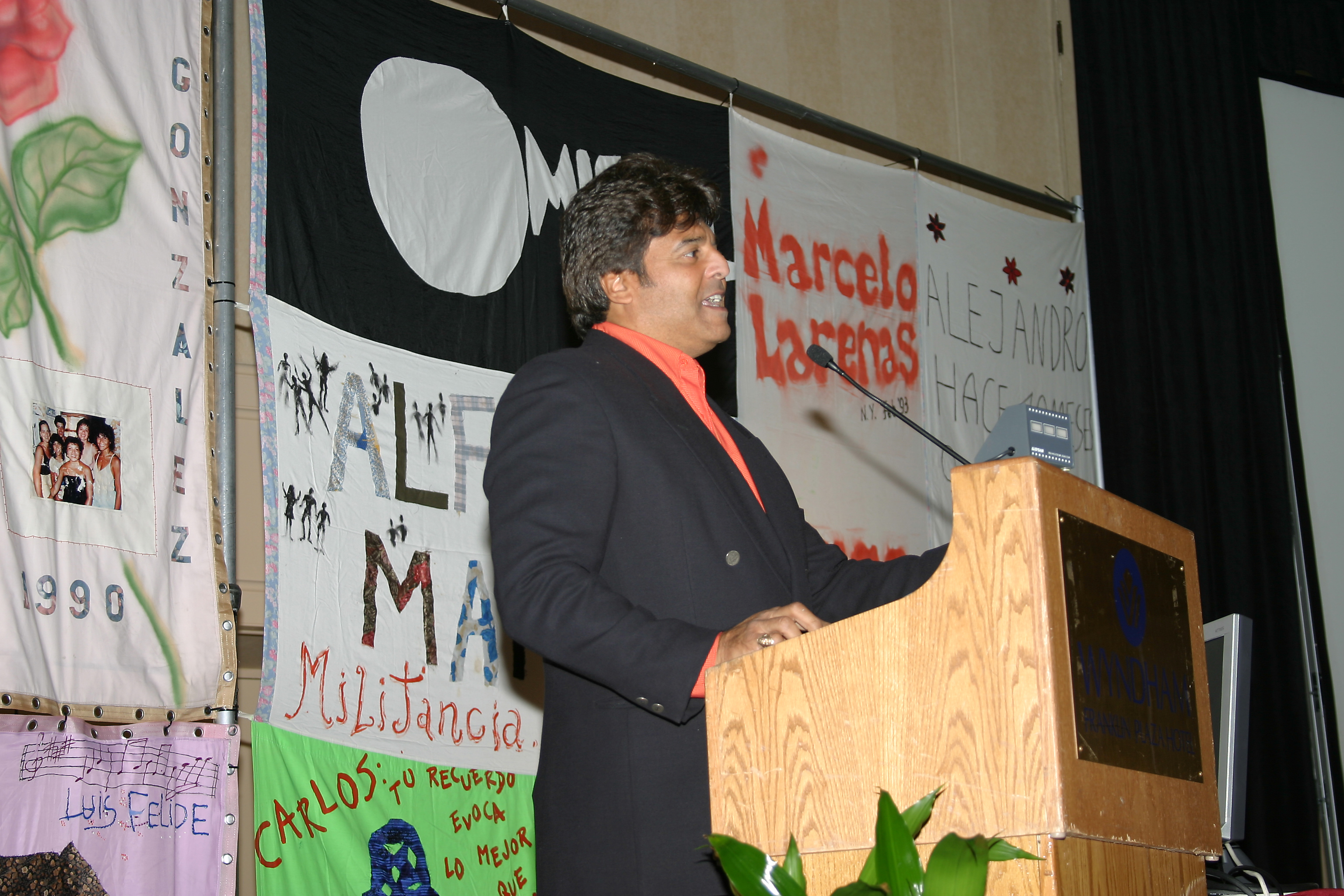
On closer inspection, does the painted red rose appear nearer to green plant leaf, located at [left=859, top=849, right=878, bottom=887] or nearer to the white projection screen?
green plant leaf, located at [left=859, top=849, right=878, bottom=887]

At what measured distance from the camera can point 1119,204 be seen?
4820mm

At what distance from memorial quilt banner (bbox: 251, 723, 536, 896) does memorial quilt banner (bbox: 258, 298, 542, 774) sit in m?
0.04

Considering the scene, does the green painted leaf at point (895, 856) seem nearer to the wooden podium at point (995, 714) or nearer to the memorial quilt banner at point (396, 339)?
the wooden podium at point (995, 714)

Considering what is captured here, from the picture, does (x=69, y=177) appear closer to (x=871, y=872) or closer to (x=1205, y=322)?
(x=871, y=872)

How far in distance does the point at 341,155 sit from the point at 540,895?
180 cm

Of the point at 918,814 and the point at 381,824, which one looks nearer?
the point at 918,814

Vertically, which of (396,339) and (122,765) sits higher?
(396,339)

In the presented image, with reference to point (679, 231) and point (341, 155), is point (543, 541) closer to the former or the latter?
point (679, 231)

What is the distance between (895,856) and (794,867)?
0.34 feet

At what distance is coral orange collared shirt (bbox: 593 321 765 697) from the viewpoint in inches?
69.5

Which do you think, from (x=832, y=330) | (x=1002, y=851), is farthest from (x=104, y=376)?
(x=832, y=330)

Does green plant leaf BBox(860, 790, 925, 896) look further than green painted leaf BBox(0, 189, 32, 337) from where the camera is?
No

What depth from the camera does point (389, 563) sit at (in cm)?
267

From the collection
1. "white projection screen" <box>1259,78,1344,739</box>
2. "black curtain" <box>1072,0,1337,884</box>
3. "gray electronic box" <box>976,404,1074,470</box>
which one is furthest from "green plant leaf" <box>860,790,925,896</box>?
"white projection screen" <box>1259,78,1344,739</box>
